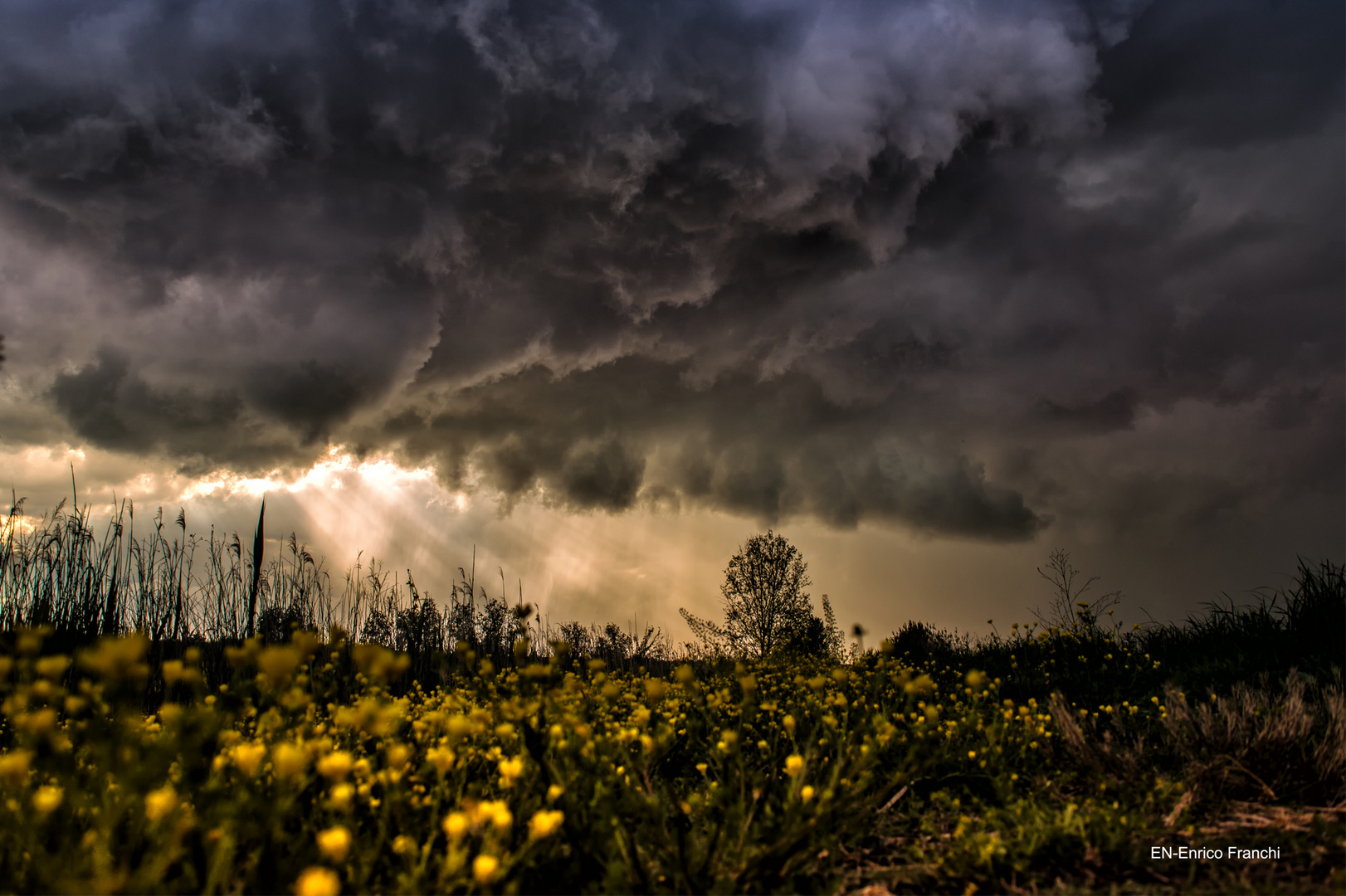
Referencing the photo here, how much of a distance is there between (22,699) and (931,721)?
3058 millimetres

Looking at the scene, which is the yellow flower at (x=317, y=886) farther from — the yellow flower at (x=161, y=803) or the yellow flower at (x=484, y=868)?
the yellow flower at (x=161, y=803)

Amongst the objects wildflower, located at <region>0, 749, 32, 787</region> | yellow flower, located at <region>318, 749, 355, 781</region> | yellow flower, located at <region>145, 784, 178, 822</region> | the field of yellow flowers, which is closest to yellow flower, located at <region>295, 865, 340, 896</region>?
the field of yellow flowers

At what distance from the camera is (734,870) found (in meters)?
2.26

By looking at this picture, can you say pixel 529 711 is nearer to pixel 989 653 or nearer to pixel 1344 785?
pixel 1344 785

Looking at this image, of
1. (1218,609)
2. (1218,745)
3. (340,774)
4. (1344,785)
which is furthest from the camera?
(1218,609)

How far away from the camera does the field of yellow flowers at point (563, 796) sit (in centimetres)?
180

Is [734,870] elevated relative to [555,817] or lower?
lower

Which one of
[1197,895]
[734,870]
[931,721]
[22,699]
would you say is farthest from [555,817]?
[1197,895]

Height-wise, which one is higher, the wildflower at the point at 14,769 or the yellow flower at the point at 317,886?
the wildflower at the point at 14,769

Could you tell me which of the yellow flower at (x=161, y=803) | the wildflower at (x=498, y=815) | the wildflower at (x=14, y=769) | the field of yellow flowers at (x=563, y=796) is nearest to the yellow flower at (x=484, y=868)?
the field of yellow flowers at (x=563, y=796)

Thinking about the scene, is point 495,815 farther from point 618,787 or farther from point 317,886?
point 618,787

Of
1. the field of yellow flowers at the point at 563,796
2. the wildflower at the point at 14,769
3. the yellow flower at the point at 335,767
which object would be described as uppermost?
the wildflower at the point at 14,769

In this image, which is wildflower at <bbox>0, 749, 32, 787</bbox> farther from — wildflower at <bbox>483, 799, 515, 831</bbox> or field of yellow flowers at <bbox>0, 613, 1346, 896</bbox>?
wildflower at <bbox>483, 799, 515, 831</bbox>

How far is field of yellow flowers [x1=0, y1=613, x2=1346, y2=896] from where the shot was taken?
1.80 m
